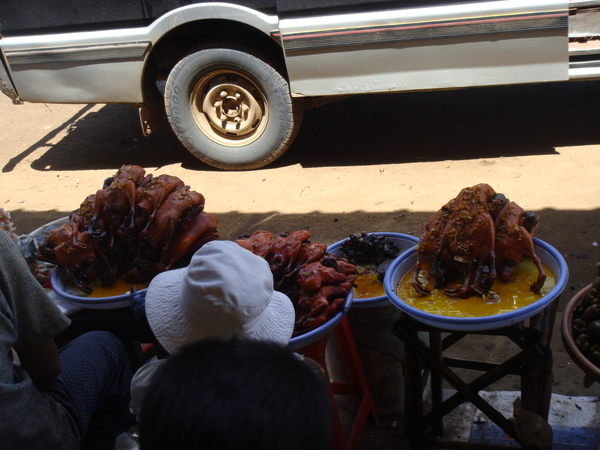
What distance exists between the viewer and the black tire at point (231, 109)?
566cm

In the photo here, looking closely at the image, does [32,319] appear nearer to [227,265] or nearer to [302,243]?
[227,265]

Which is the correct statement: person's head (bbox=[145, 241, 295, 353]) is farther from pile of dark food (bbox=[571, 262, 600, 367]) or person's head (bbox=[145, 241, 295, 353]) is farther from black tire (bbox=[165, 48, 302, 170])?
black tire (bbox=[165, 48, 302, 170])

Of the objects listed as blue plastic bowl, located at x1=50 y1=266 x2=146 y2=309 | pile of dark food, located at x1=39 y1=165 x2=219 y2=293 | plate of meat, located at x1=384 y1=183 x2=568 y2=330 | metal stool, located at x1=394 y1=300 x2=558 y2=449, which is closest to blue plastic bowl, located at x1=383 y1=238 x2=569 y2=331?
plate of meat, located at x1=384 y1=183 x2=568 y2=330

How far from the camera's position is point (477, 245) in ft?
7.67

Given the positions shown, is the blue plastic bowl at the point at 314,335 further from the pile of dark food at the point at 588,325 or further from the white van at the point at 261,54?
the white van at the point at 261,54

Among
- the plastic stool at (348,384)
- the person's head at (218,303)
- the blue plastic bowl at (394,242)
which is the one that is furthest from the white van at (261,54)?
the person's head at (218,303)

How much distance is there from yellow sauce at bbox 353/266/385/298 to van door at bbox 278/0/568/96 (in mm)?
2835

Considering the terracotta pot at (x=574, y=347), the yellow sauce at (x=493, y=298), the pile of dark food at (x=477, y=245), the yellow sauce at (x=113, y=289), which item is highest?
the pile of dark food at (x=477, y=245)

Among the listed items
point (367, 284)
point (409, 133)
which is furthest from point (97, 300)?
point (409, 133)

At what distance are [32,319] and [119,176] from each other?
0.98m

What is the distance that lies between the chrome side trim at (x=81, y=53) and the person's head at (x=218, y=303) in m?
4.09

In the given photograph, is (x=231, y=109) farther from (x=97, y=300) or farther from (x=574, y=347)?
(x=574, y=347)

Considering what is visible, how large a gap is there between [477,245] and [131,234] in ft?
4.86

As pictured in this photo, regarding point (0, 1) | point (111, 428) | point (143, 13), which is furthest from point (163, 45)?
point (111, 428)
